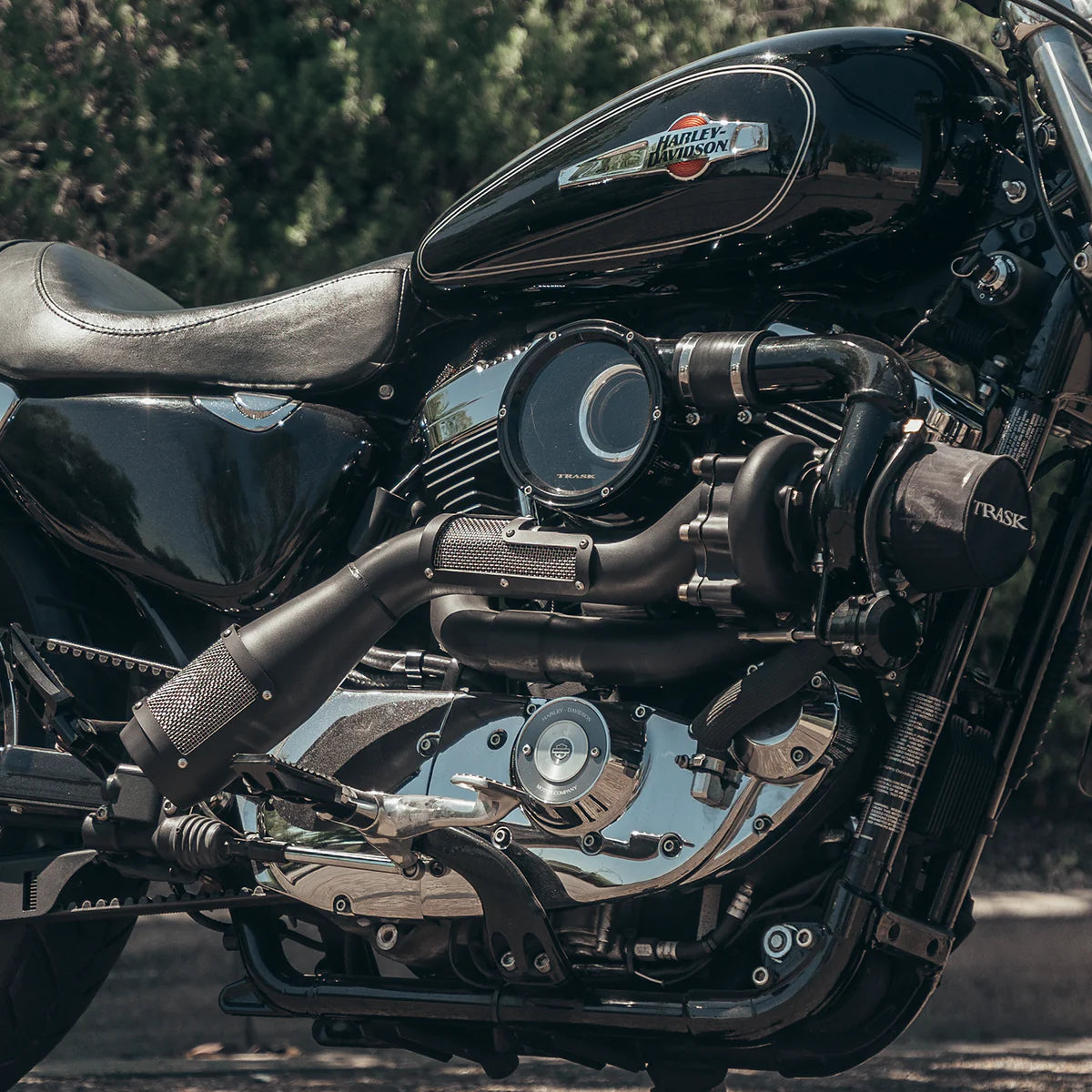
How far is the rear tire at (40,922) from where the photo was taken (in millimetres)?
3039

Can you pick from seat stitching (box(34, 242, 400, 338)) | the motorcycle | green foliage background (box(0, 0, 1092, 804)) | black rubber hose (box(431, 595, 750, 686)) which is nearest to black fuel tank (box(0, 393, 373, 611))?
the motorcycle

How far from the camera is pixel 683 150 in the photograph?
237 cm

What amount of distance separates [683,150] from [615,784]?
37.6 inches

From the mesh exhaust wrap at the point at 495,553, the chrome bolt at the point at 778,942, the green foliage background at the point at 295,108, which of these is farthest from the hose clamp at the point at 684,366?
the green foliage background at the point at 295,108

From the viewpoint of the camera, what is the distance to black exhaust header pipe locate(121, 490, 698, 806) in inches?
95.2

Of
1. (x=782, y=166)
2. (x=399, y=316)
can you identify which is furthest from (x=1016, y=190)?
(x=399, y=316)

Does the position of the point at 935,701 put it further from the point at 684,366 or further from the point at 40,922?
the point at 40,922

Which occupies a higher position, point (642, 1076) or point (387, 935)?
point (387, 935)

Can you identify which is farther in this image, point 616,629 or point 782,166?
point 616,629

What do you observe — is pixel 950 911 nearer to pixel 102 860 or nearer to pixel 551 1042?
pixel 551 1042

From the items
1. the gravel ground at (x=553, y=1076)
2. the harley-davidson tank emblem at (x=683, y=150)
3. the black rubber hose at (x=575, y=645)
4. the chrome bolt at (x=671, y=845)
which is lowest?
the gravel ground at (x=553, y=1076)

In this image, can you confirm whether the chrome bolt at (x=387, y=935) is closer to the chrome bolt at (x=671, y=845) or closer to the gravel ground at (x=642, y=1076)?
the chrome bolt at (x=671, y=845)

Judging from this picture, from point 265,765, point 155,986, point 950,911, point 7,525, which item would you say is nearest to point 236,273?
point 7,525

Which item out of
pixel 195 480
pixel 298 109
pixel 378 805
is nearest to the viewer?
pixel 378 805
